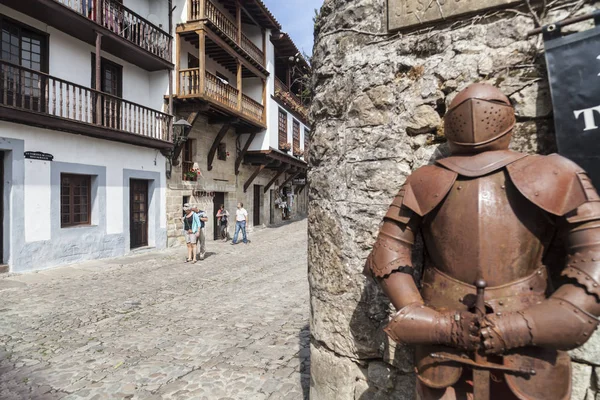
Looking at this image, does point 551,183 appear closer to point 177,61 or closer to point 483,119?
point 483,119

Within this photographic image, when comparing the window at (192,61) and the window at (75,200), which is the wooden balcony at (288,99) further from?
the window at (75,200)

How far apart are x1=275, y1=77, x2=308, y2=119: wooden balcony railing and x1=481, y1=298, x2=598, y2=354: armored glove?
16552 mm

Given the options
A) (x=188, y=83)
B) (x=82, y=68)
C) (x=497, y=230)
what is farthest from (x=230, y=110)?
(x=497, y=230)

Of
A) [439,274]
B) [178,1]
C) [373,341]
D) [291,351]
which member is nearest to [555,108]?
[439,274]

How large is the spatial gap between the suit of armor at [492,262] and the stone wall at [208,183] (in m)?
11.5

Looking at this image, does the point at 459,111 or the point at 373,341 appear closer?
the point at 459,111

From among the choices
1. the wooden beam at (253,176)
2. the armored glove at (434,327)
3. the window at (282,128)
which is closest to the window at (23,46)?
the wooden beam at (253,176)

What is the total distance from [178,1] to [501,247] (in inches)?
537

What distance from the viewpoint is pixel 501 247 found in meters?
1.34

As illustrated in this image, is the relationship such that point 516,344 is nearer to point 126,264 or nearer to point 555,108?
point 555,108

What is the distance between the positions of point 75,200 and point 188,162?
4.19 metres

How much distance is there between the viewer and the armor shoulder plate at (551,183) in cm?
123

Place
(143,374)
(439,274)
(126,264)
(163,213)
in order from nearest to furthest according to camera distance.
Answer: (439,274), (143,374), (126,264), (163,213)

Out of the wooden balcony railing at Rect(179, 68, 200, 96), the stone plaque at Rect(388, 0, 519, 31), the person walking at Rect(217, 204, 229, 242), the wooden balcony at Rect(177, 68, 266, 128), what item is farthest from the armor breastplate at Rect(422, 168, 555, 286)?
the person walking at Rect(217, 204, 229, 242)
